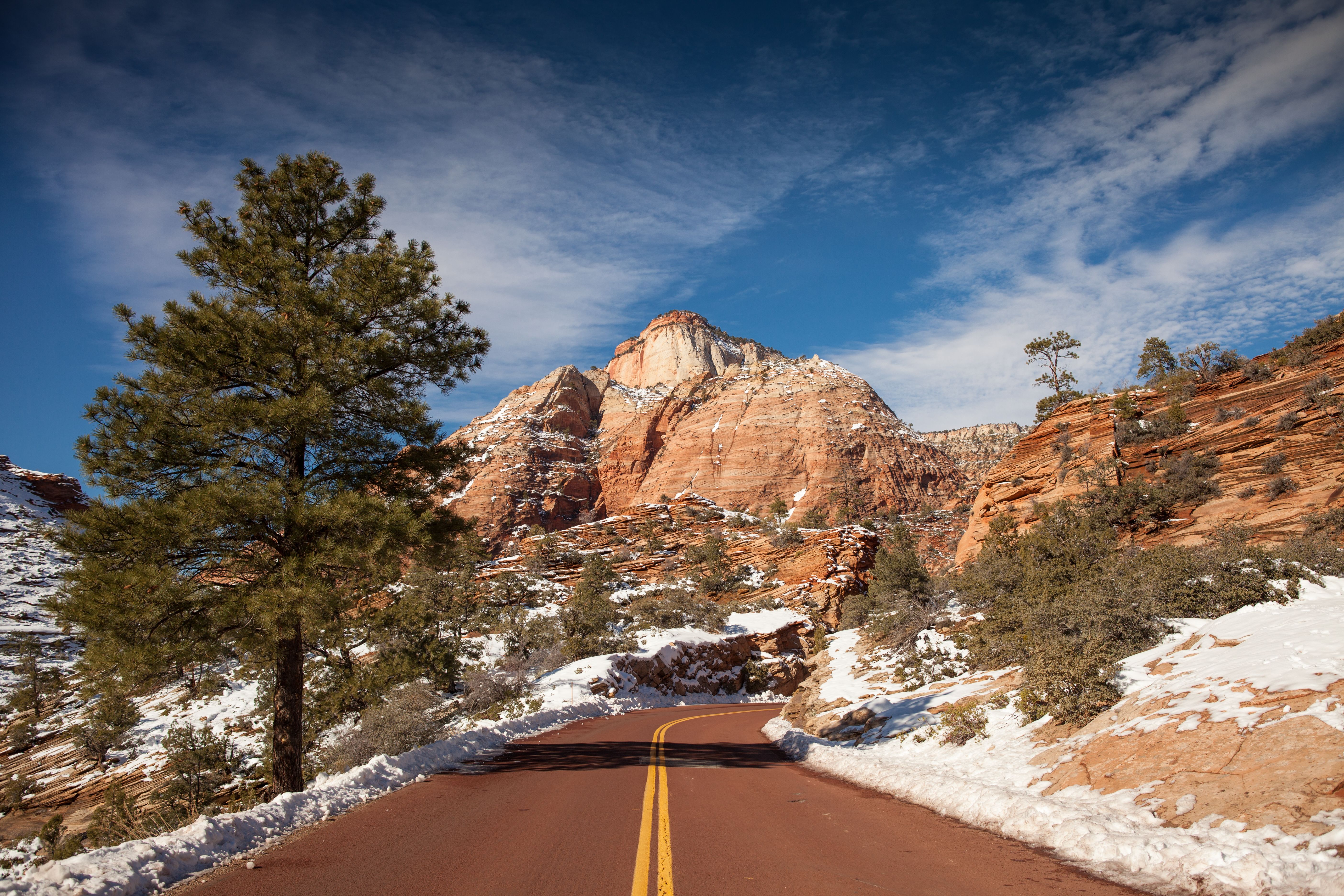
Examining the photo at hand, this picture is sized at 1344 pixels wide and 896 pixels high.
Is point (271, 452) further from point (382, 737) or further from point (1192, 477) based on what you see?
point (1192, 477)

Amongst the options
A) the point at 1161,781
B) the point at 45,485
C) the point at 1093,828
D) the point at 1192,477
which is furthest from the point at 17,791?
the point at 45,485

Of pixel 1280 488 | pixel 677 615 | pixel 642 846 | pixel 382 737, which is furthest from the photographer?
pixel 677 615

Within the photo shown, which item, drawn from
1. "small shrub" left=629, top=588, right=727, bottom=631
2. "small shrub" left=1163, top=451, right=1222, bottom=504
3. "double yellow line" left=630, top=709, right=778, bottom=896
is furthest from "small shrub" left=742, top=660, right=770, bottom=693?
"double yellow line" left=630, top=709, right=778, bottom=896

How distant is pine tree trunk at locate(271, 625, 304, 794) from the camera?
9.09m

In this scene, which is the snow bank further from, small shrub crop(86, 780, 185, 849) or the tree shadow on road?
small shrub crop(86, 780, 185, 849)

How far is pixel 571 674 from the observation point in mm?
24312

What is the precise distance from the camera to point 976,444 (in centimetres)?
11688

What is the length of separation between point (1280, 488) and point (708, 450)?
99098 mm

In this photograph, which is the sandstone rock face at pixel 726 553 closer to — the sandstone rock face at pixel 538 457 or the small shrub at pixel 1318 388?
the small shrub at pixel 1318 388

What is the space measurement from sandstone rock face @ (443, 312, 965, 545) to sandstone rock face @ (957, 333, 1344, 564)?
66.1 metres

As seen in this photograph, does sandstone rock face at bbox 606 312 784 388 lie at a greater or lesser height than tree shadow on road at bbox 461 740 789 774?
greater

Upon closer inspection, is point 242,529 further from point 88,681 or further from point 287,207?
point 287,207

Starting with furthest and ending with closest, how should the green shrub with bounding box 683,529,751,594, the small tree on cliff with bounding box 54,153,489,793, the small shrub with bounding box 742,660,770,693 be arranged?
the green shrub with bounding box 683,529,751,594 < the small shrub with bounding box 742,660,770,693 < the small tree on cliff with bounding box 54,153,489,793

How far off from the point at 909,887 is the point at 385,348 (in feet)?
31.6
